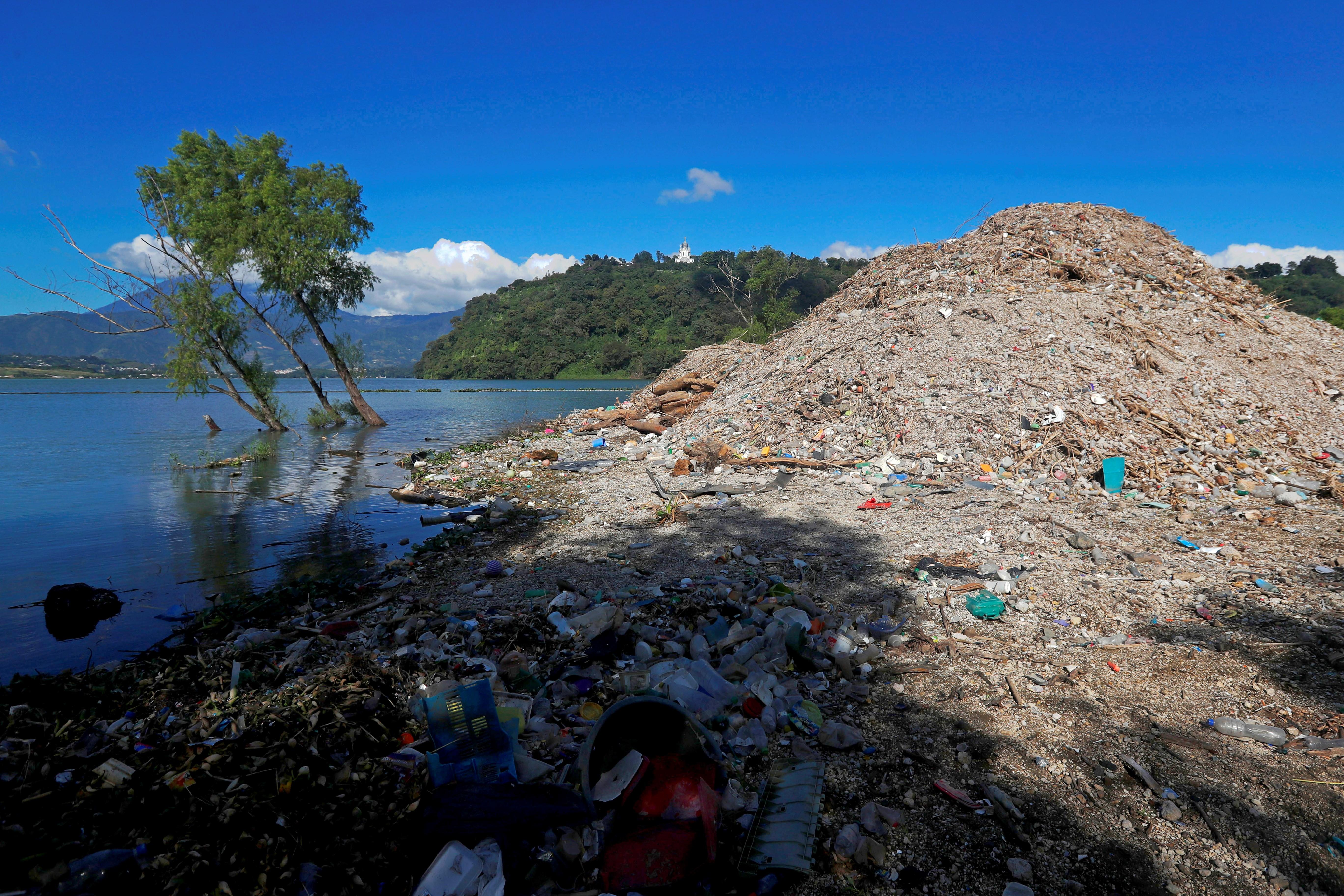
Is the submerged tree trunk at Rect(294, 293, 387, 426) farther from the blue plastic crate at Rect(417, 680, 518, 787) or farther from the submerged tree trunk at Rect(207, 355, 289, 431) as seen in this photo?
the blue plastic crate at Rect(417, 680, 518, 787)

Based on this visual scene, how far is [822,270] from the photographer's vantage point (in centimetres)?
7931

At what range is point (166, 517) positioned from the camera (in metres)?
8.34

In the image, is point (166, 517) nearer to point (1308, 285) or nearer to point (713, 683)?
point (713, 683)

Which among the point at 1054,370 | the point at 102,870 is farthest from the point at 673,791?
the point at 1054,370

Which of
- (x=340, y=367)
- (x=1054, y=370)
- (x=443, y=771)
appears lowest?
(x=443, y=771)

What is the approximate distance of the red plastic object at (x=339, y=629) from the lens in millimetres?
4116

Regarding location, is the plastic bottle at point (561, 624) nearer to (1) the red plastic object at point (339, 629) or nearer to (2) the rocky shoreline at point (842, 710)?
(2) the rocky shoreline at point (842, 710)

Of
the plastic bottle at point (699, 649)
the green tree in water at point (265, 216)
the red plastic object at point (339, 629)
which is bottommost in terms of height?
the red plastic object at point (339, 629)

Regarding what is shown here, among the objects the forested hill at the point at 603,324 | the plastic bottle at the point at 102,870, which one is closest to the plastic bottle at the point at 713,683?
the plastic bottle at the point at 102,870

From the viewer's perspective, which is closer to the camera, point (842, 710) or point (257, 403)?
point (842, 710)

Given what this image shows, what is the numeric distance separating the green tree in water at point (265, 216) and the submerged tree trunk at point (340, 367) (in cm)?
8

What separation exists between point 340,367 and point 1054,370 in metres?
21.2

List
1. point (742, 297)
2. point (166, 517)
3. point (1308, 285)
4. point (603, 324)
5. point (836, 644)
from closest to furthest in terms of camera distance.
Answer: point (836, 644), point (166, 517), point (1308, 285), point (742, 297), point (603, 324)

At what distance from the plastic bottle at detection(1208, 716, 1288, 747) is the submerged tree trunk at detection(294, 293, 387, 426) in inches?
898
